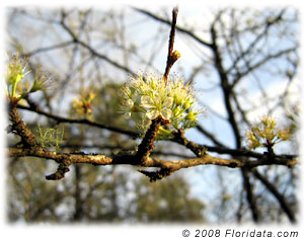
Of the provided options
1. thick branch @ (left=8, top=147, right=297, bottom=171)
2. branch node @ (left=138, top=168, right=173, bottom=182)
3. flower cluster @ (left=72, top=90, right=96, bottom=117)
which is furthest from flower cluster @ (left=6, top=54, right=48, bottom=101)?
flower cluster @ (left=72, top=90, right=96, bottom=117)

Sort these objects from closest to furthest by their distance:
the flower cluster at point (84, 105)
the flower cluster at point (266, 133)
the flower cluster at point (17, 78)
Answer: the flower cluster at point (17, 78) → the flower cluster at point (266, 133) → the flower cluster at point (84, 105)

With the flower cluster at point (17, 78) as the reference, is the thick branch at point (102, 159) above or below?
below

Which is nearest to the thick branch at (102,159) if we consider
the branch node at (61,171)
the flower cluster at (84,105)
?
the branch node at (61,171)

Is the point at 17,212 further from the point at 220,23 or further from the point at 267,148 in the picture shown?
the point at 267,148

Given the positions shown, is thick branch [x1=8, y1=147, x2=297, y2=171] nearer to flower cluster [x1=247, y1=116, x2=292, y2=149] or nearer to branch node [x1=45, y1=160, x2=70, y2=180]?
branch node [x1=45, y1=160, x2=70, y2=180]

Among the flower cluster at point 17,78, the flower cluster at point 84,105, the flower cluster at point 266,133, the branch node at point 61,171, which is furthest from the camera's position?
the flower cluster at point 84,105

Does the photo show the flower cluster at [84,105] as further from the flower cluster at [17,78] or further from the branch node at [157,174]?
the branch node at [157,174]
